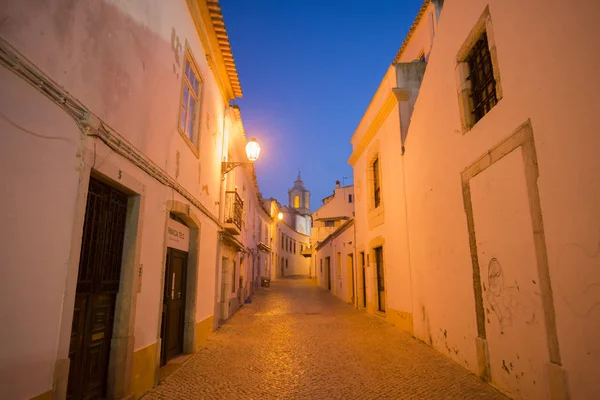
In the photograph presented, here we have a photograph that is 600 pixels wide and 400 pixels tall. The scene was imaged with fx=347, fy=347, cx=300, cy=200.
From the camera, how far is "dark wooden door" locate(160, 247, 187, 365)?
6.14 metres

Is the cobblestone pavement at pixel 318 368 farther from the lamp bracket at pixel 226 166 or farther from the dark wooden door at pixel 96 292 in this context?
the lamp bracket at pixel 226 166

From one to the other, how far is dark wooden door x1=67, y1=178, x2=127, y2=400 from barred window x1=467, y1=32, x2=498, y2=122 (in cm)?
556

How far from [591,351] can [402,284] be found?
630 centimetres

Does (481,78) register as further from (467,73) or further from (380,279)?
(380,279)

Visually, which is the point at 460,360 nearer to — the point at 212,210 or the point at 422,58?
the point at 212,210

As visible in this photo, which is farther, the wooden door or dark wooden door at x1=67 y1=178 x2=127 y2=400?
the wooden door

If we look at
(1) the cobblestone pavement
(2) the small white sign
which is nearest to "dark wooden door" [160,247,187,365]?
(2) the small white sign

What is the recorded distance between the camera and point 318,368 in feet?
19.1

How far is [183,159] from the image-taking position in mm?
6336

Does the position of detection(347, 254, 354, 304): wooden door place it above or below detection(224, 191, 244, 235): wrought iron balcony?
below

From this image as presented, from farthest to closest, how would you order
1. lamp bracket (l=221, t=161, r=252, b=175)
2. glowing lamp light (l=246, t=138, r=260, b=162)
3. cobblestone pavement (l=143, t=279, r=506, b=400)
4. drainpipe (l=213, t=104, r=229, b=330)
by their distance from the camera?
lamp bracket (l=221, t=161, r=252, b=175) → drainpipe (l=213, t=104, r=229, b=330) → glowing lamp light (l=246, t=138, r=260, b=162) → cobblestone pavement (l=143, t=279, r=506, b=400)

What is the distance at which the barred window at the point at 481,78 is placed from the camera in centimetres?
542

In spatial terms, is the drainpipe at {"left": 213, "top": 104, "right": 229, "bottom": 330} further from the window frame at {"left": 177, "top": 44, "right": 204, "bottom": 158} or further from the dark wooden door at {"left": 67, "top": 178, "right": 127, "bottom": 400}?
the dark wooden door at {"left": 67, "top": 178, "right": 127, "bottom": 400}

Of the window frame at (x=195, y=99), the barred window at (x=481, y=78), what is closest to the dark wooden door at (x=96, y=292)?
the window frame at (x=195, y=99)
